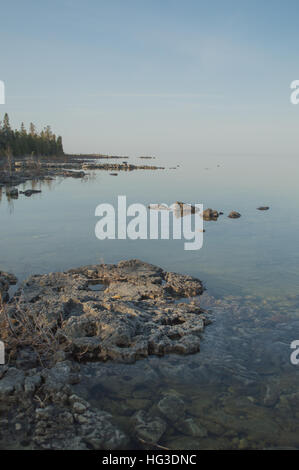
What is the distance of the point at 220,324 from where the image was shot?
10.0 meters

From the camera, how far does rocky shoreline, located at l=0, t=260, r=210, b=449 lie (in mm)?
5711

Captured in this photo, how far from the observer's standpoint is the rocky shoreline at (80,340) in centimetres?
571

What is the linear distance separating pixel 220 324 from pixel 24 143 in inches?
4170

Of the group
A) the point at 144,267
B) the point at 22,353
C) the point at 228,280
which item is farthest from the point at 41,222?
the point at 22,353

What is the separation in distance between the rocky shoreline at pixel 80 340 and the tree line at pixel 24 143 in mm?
76581

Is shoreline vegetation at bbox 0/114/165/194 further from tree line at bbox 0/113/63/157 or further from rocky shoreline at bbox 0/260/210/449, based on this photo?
rocky shoreline at bbox 0/260/210/449

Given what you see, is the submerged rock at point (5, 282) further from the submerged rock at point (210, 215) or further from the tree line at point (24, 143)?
the tree line at point (24, 143)

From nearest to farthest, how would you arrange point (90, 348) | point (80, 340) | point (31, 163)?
point (90, 348), point (80, 340), point (31, 163)

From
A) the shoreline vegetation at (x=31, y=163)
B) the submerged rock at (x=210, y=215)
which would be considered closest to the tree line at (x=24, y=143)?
the shoreline vegetation at (x=31, y=163)

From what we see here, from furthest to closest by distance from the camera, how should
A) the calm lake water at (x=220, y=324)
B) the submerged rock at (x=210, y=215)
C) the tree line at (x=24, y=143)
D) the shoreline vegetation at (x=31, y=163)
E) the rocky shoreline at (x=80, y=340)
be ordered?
1. the tree line at (x=24, y=143)
2. the shoreline vegetation at (x=31, y=163)
3. the submerged rock at (x=210, y=215)
4. the calm lake water at (x=220, y=324)
5. the rocky shoreline at (x=80, y=340)

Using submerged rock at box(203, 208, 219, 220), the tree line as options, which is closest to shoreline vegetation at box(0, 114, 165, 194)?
the tree line

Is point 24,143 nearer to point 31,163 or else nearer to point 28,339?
point 31,163

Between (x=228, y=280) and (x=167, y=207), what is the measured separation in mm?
19135

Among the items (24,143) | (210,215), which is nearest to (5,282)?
(210,215)
